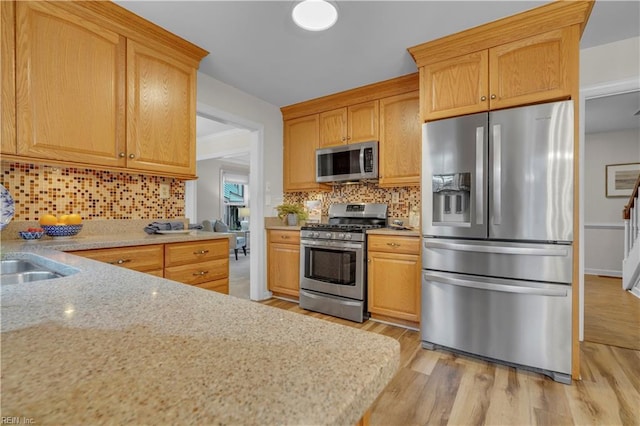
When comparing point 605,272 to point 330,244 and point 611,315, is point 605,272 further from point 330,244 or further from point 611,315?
point 330,244

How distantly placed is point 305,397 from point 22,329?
0.47 meters

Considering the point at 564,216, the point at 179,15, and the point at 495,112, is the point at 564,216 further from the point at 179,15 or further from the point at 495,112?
the point at 179,15

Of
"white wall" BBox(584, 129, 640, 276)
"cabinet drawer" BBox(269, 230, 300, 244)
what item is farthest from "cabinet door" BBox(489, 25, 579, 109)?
"white wall" BBox(584, 129, 640, 276)

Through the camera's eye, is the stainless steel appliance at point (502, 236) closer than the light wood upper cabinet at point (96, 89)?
No

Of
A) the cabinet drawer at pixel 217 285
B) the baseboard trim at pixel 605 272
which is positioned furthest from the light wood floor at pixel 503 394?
the baseboard trim at pixel 605 272

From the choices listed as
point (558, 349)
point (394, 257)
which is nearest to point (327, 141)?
point (394, 257)

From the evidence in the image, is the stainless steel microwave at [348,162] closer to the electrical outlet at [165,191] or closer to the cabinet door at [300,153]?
the cabinet door at [300,153]

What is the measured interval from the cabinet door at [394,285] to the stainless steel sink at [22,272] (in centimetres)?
226

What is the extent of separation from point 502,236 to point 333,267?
152cm

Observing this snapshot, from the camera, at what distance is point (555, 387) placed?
69.7 inches

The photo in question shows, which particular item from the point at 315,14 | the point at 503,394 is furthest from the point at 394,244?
the point at 315,14

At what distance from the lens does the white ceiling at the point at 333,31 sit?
1.88 metres

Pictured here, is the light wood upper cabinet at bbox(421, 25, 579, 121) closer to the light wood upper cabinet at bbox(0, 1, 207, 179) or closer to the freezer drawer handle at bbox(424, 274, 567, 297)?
the freezer drawer handle at bbox(424, 274, 567, 297)

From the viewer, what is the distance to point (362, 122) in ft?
10.5
